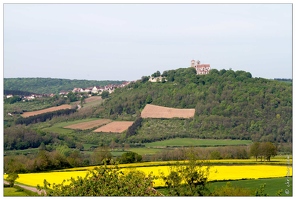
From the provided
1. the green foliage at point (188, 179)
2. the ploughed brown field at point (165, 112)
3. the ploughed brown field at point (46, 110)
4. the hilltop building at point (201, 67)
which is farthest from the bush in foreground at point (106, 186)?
the hilltop building at point (201, 67)

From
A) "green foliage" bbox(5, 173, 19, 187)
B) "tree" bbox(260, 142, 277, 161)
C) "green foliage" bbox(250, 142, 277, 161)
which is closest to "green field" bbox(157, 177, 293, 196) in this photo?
"tree" bbox(260, 142, 277, 161)

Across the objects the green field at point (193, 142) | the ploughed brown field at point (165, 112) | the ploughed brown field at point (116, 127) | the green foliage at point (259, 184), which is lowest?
the green field at point (193, 142)

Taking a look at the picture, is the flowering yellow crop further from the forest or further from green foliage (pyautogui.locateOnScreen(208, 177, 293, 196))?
the forest

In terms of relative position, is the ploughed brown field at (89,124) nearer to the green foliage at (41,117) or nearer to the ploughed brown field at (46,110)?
the green foliage at (41,117)

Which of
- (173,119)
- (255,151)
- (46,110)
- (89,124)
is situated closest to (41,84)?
(46,110)

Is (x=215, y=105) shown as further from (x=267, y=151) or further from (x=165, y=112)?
(x=267, y=151)

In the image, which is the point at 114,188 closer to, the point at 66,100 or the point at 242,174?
the point at 242,174
